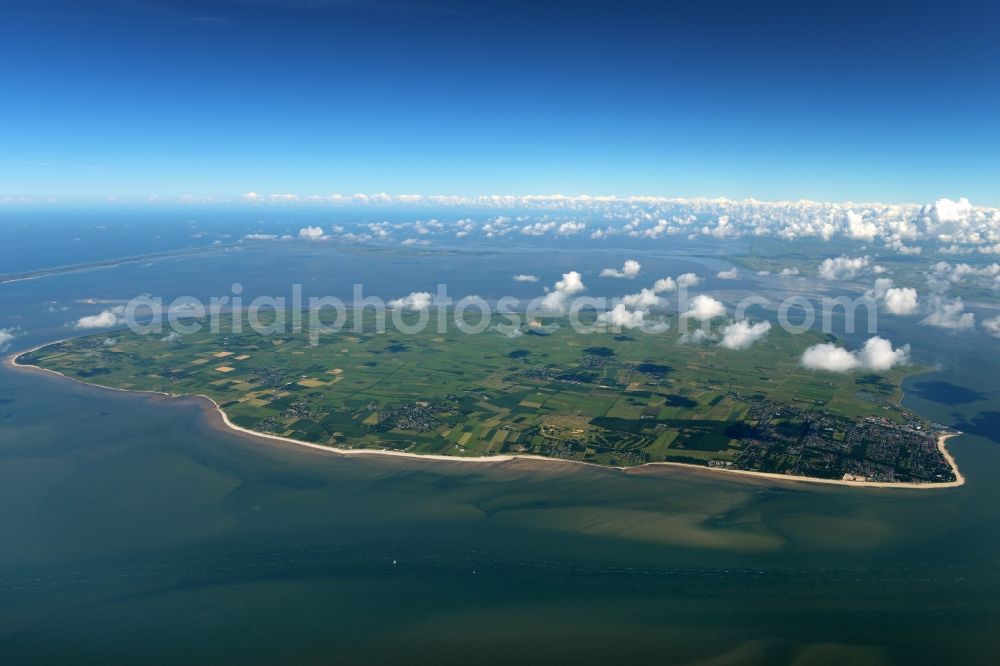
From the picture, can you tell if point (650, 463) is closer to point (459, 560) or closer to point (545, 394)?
point (545, 394)

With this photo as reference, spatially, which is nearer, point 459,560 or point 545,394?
point 459,560

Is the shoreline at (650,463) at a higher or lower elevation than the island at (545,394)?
lower

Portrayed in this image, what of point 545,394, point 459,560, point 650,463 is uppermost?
point 545,394

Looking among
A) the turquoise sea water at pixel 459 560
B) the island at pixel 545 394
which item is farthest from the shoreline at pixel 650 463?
the turquoise sea water at pixel 459 560

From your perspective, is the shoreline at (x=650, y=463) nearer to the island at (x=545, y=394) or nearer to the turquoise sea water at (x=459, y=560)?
the island at (x=545, y=394)

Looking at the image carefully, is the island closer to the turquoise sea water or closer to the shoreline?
the shoreline

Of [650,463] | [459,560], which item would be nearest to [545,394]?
[650,463]

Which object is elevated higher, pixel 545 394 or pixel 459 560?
pixel 545 394

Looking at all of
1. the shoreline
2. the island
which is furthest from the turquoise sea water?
the island
